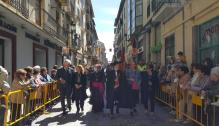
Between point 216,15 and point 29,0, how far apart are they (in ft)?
34.5

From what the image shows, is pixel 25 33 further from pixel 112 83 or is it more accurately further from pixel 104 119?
pixel 104 119

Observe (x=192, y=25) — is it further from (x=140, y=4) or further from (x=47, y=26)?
(x=140, y=4)

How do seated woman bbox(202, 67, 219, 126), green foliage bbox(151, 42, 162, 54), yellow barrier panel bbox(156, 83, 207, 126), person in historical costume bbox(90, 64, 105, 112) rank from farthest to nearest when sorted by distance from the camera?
1. green foliage bbox(151, 42, 162, 54)
2. person in historical costume bbox(90, 64, 105, 112)
3. yellow barrier panel bbox(156, 83, 207, 126)
4. seated woman bbox(202, 67, 219, 126)

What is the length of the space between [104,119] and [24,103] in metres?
2.88

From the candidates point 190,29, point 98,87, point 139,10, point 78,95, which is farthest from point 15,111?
point 139,10

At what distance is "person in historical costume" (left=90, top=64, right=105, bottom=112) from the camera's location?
1231 centimetres

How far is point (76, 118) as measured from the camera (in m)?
11.0

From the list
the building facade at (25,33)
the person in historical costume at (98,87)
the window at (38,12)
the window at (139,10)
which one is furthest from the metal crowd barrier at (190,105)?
the window at (139,10)

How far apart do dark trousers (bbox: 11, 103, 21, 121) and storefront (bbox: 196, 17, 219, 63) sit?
664 centimetres

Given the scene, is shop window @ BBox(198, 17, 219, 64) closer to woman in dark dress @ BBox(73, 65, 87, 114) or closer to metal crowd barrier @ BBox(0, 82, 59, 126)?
woman in dark dress @ BBox(73, 65, 87, 114)

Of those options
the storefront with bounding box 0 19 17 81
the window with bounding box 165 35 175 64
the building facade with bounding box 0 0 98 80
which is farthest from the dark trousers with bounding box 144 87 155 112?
the storefront with bounding box 0 19 17 81

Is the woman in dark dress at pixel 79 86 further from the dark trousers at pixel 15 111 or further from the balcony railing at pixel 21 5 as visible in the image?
the balcony railing at pixel 21 5

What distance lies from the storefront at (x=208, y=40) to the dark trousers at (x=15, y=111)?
6644mm

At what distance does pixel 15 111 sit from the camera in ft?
27.4
